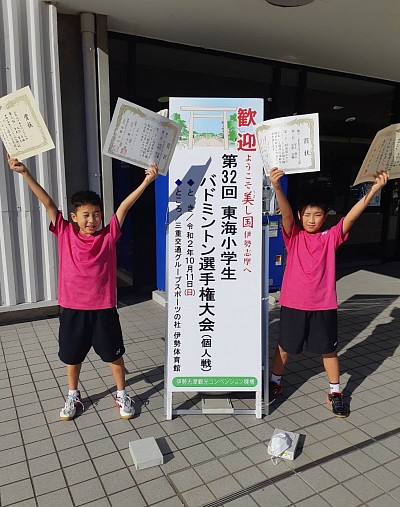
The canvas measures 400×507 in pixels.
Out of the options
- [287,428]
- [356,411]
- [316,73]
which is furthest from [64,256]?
[316,73]

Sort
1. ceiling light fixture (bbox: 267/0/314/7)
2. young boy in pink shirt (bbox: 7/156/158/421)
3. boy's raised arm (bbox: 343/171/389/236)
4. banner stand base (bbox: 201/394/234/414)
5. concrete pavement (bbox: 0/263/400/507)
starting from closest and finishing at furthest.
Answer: concrete pavement (bbox: 0/263/400/507)
boy's raised arm (bbox: 343/171/389/236)
young boy in pink shirt (bbox: 7/156/158/421)
banner stand base (bbox: 201/394/234/414)
ceiling light fixture (bbox: 267/0/314/7)

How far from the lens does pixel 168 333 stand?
10.1ft

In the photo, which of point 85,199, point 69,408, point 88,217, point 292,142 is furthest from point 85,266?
point 292,142

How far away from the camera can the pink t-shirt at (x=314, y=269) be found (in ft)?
10.00

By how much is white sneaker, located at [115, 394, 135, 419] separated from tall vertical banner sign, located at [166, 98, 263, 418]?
0.28 metres

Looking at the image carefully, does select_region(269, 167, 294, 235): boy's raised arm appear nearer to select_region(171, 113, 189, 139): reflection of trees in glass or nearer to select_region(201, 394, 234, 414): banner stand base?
select_region(171, 113, 189, 139): reflection of trees in glass

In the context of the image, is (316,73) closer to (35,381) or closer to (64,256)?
(64,256)

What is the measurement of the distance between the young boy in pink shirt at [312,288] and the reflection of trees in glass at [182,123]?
0.87m

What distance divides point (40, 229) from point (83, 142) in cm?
124

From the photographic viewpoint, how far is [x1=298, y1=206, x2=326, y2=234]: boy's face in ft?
9.83

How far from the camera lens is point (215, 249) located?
3.04m

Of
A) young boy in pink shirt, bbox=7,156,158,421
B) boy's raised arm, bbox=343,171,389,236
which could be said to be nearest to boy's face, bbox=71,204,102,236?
young boy in pink shirt, bbox=7,156,158,421

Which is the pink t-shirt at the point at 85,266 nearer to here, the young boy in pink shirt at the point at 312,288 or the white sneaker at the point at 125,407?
the white sneaker at the point at 125,407

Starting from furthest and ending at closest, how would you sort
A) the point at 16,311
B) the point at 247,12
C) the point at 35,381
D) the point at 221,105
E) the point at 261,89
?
the point at 261,89, the point at 16,311, the point at 247,12, the point at 35,381, the point at 221,105
